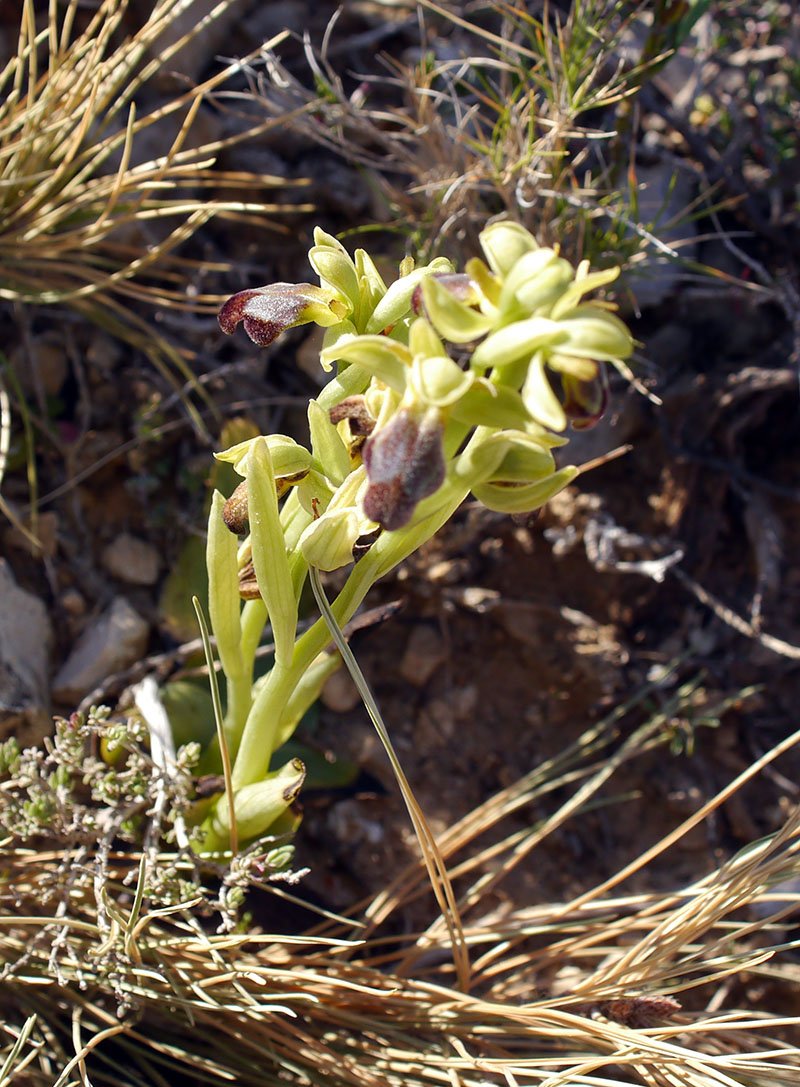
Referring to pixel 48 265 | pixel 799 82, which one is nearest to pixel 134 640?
pixel 48 265

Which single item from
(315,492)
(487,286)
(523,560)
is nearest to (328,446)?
(315,492)

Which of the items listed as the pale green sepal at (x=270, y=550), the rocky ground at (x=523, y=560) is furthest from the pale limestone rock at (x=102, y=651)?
the pale green sepal at (x=270, y=550)

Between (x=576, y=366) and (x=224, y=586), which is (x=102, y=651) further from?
(x=576, y=366)

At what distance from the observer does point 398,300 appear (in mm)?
1033

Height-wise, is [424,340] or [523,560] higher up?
[424,340]

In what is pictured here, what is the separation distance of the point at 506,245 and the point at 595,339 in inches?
5.7

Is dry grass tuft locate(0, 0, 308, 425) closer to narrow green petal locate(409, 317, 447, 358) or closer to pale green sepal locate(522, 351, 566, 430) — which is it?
narrow green petal locate(409, 317, 447, 358)

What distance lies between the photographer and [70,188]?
1.60m

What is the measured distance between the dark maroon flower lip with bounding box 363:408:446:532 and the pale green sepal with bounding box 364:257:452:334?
235mm

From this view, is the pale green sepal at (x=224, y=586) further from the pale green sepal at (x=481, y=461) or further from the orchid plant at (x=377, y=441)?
the pale green sepal at (x=481, y=461)

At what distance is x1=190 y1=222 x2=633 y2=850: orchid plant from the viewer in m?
0.83

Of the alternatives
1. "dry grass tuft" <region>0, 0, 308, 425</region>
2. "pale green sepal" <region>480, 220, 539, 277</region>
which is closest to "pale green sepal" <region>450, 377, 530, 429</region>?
"pale green sepal" <region>480, 220, 539, 277</region>

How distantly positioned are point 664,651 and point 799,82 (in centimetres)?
118

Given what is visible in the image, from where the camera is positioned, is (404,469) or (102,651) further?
(102,651)
